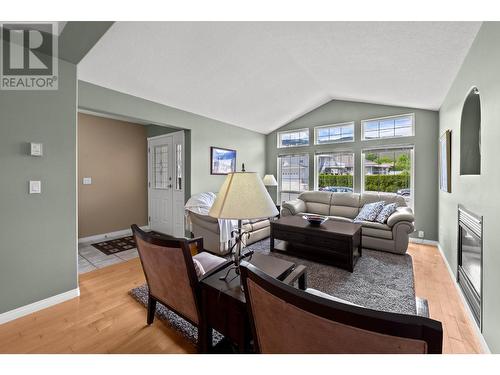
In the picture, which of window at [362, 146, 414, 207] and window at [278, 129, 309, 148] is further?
window at [278, 129, 309, 148]

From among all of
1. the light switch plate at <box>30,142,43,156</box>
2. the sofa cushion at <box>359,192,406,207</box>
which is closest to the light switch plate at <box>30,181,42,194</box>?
the light switch plate at <box>30,142,43,156</box>

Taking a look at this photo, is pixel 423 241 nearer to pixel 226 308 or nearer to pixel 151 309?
pixel 226 308

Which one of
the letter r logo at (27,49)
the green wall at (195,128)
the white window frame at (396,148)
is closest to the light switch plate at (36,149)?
the letter r logo at (27,49)

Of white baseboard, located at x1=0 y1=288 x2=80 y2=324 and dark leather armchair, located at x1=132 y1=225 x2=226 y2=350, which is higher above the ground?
dark leather armchair, located at x1=132 y1=225 x2=226 y2=350

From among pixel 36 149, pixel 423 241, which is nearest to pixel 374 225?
pixel 423 241

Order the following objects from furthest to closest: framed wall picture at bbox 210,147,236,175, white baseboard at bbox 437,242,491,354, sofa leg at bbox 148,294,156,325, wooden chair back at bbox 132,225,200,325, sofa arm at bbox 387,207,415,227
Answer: framed wall picture at bbox 210,147,236,175, sofa arm at bbox 387,207,415,227, sofa leg at bbox 148,294,156,325, white baseboard at bbox 437,242,491,354, wooden chair back at bbox 132,225,200,325

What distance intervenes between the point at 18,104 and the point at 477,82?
385 centimetres

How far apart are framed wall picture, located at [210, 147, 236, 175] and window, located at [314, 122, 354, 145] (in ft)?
6.76

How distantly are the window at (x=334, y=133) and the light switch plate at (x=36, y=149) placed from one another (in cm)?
483

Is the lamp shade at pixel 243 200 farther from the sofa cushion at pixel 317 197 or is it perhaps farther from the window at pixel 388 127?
the window at pixel 388 127

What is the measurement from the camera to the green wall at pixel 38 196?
1.83 m

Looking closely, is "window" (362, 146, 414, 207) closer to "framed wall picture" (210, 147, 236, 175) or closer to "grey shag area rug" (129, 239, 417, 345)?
"grey shag area rug" (129, 239, 417, 345)

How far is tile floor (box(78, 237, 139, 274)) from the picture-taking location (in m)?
2.93
